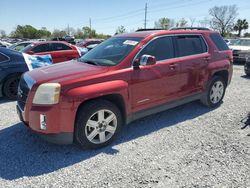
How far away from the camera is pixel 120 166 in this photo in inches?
121

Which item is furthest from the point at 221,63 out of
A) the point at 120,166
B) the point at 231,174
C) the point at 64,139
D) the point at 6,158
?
the point at 6,158

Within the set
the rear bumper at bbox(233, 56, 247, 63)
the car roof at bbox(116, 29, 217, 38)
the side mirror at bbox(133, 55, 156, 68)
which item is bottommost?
the rear bumper at bbox(233, 56, 247, 63)

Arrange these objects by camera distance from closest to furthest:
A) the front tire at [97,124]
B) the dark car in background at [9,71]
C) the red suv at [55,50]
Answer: the front tire at [97,124]
the dark car in background at [9,71]
the red suv at [55,50]

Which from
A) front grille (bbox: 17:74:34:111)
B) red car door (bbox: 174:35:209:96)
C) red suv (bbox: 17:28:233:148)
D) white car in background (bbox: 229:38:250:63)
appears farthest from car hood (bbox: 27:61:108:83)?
white car in background (bbox: 229:38:250:63)

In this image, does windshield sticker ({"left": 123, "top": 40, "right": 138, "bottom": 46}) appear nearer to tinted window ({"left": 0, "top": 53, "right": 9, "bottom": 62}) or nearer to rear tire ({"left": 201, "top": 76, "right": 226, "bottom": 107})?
rear tire ({"left": 201, "top": 76, "right": 226, "bottom": 107})

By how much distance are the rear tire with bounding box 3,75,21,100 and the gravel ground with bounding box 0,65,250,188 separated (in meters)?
1.58

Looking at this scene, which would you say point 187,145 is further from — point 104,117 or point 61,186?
point 61,186

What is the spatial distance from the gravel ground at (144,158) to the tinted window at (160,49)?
4.30ft

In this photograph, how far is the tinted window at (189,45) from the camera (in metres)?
4.48

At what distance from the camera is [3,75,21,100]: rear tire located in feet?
19.7

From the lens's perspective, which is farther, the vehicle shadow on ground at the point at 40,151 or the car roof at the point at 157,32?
the car roof at the point at 157,32

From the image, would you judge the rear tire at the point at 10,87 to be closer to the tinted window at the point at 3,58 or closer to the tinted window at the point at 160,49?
the tinted window at the point at 3,58

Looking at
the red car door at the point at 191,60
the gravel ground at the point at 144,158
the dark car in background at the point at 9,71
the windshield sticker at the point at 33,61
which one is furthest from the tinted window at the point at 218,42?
the dark car in background at the point at 9,71

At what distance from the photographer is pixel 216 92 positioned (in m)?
5.36
